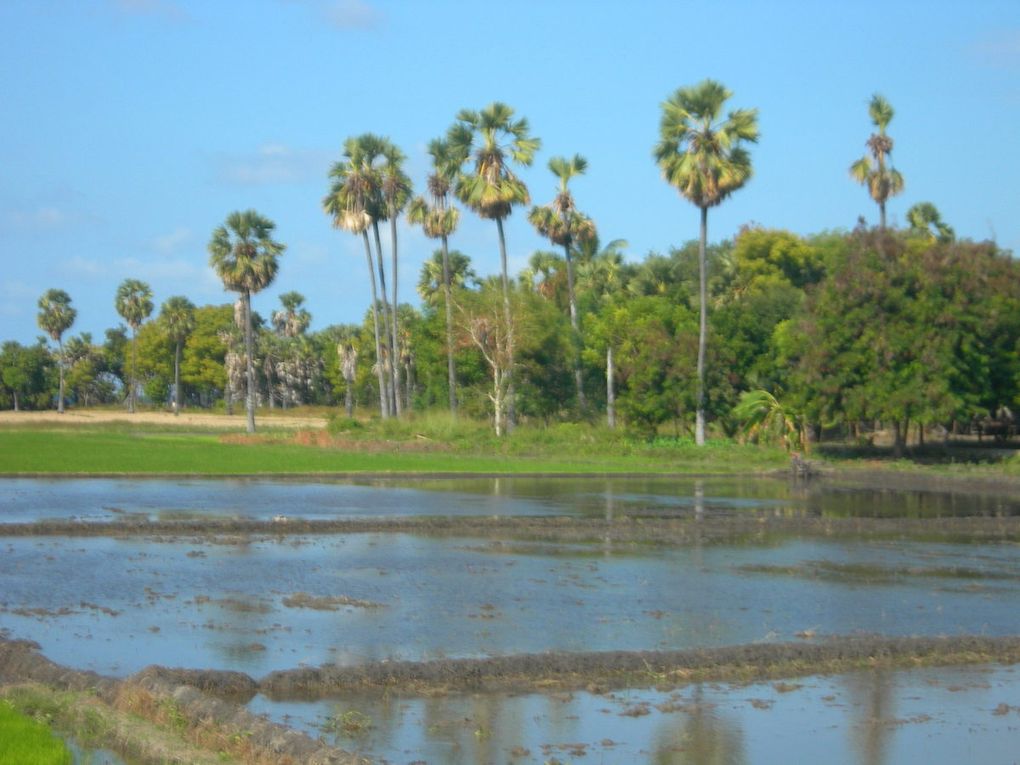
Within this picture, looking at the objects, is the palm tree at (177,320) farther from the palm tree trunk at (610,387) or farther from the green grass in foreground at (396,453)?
the palm tree trunk at (610,387)

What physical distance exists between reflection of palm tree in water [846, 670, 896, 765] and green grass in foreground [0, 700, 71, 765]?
6.17 meters

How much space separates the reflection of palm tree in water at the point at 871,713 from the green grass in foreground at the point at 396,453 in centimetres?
2896

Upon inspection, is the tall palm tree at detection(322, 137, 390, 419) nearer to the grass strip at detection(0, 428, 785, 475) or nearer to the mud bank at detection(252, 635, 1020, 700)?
the grass strip at detection(0, 428, 785, 475)

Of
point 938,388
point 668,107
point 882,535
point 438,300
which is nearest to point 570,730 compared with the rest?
point 882,535

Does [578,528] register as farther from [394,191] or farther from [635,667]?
[394,191]

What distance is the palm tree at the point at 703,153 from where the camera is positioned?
51.6 meters

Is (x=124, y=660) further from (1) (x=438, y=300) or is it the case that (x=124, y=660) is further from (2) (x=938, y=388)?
(1) (x=438, y=300)

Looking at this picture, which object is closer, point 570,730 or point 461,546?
point 570,730

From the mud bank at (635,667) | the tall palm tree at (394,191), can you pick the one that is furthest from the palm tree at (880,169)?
the mud bank at (635,667)

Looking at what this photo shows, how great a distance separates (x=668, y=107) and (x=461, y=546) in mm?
34329

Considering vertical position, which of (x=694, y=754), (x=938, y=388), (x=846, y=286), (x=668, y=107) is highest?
(x=668, y=107)

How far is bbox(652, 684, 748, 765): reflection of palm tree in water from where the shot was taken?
31.4 feet

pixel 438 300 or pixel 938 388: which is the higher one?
pixel 438 300

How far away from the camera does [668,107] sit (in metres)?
52.3
